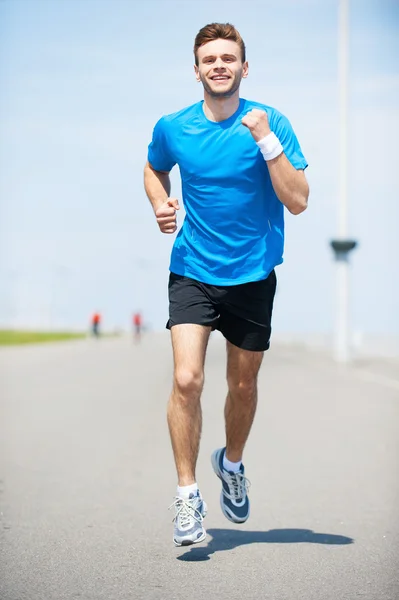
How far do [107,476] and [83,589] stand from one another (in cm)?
375

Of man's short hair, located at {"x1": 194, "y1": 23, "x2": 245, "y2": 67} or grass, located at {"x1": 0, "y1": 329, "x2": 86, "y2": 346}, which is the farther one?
grass, located at {"x1": 0, "y1": 329, "x2": 86, "y2": 346}

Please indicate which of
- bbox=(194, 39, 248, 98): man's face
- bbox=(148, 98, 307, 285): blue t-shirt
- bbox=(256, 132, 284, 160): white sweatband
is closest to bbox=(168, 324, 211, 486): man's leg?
bbox=(148, 98, 307, 285): blue t-shirt

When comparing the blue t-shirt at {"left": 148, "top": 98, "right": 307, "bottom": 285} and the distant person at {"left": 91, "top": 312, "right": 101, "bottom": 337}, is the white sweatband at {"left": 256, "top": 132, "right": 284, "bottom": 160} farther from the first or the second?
the distant person at {"left": 91, "top": 312, "right": 101, "bottom": 337}

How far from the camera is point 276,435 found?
36.2ft

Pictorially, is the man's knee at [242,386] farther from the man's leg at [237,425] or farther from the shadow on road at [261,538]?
the shadow on road at [261,538]

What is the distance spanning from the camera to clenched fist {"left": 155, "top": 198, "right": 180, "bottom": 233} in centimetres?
512

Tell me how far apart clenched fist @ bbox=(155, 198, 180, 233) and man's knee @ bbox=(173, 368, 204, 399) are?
2.06 feet

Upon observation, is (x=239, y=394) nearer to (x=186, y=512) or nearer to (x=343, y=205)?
(x=186, y=512)

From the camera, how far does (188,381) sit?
523cm

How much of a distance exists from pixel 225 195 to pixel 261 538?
1743 mm

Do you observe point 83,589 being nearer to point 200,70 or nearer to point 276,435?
point 200,70

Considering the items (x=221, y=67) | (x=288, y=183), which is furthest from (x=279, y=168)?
(x=221, y=67)

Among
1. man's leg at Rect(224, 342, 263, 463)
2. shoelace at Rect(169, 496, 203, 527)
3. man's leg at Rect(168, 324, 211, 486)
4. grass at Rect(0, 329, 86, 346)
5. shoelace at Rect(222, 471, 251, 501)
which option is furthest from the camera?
grass at Rect(0, 329, 86, 346)

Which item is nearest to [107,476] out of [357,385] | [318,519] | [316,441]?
[318,519]
